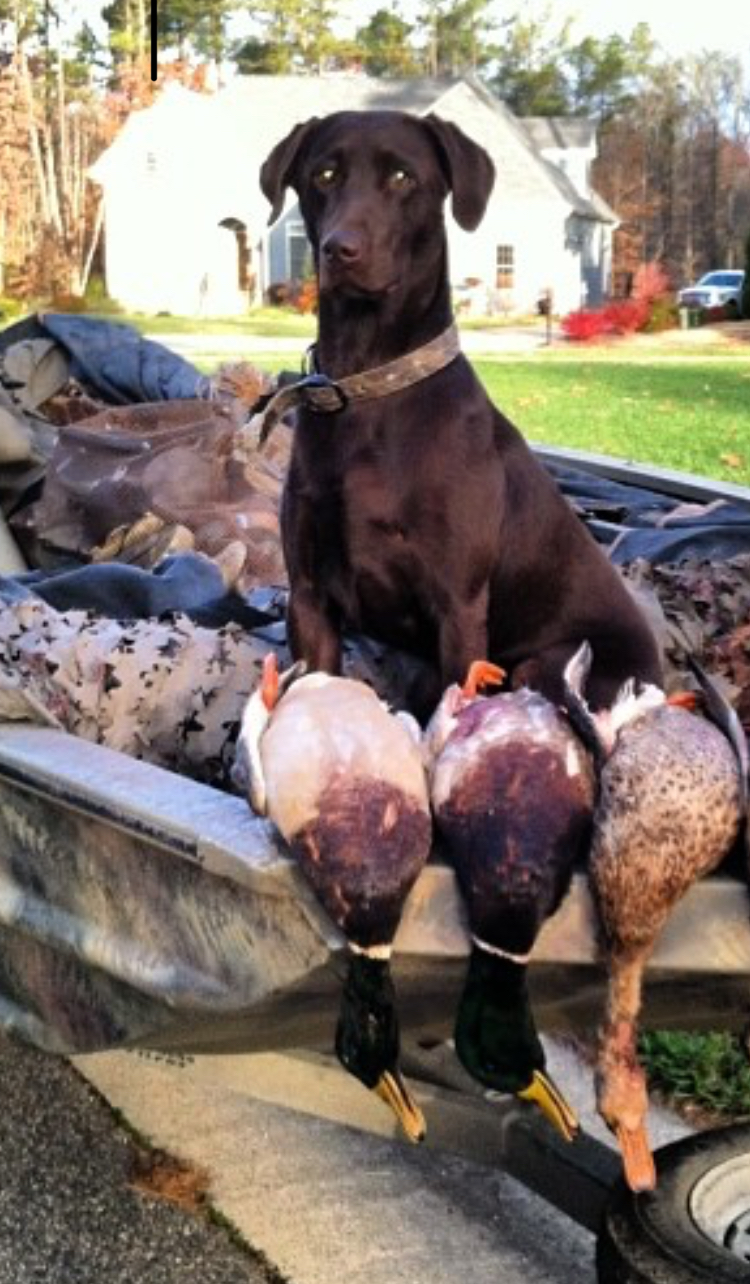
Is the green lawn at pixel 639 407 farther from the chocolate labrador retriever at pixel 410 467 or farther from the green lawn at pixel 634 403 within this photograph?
the chocolate labrador retriever at pixel 410 467

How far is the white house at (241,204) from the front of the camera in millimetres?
47406

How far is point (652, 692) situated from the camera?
2.01 metres

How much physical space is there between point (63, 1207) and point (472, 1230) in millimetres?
658

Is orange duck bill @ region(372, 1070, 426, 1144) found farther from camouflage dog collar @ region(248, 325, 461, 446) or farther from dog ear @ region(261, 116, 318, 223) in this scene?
dog ear @ region(261, 116, 318, 223)

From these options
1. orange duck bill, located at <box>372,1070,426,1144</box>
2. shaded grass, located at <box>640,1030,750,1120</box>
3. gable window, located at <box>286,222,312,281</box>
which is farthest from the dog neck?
gable window, located at <box>286,222,312,281</box>

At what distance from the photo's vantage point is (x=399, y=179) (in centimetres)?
265

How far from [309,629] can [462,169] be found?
72 centimetres

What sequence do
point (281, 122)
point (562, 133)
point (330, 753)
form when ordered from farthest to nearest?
point (562, 133) < point (281, 122) < point (330, 753)

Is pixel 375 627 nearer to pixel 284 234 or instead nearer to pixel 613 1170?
pixel 613 1170

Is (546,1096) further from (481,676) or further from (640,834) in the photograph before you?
(481,676)

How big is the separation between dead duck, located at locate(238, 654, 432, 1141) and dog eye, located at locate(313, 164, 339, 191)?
3.06 feet

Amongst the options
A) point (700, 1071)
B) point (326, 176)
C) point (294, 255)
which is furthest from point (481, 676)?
point (294, 255)

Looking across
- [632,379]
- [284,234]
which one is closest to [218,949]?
[632,379]

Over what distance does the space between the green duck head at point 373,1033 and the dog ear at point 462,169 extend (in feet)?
4.10
